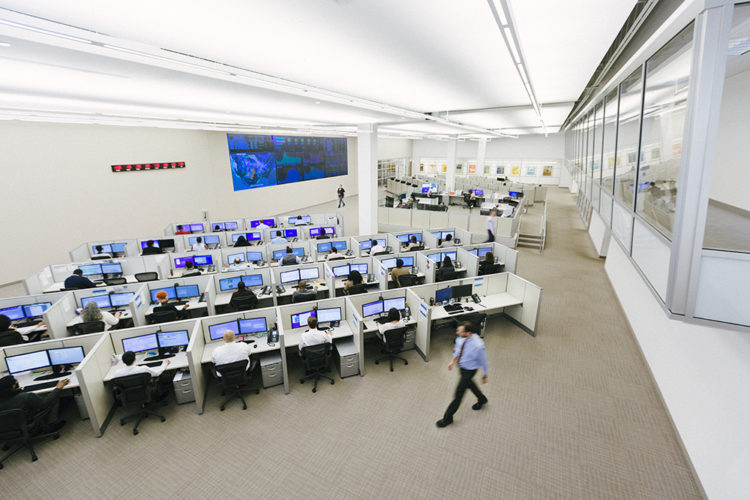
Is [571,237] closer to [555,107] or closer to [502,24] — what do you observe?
[555,107]

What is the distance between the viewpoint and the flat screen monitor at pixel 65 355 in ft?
14.4

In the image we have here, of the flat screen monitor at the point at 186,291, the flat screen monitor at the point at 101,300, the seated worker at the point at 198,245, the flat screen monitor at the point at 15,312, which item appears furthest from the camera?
the seated worker at the point at 198,245

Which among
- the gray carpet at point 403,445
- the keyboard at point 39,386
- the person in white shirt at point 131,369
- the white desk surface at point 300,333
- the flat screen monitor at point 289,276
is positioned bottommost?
the gray carpet at point 403,445

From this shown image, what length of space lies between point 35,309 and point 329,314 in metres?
4.87

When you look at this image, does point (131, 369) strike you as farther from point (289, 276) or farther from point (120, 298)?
point (289, 276)

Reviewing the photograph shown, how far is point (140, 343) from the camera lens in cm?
466

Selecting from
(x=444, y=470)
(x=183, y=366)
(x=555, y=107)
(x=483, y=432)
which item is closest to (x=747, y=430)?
(x=483, y=432)

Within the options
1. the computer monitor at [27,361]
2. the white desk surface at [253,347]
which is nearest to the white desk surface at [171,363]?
the white desk surface at [253,347]

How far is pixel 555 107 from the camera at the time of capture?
7871mm

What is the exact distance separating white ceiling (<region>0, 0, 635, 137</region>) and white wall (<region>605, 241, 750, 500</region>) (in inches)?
129

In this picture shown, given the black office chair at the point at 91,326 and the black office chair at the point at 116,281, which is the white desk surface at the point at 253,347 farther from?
the black office chair at the point at 116,281

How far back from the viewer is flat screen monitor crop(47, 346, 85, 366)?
4.38 metres

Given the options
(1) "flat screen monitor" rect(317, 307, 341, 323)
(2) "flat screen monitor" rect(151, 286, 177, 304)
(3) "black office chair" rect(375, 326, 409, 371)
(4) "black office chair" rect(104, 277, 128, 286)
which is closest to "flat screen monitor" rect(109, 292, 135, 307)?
(2) "flat screen monitor" rect(151, 286, 177, 304)

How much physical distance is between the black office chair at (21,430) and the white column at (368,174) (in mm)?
8750
